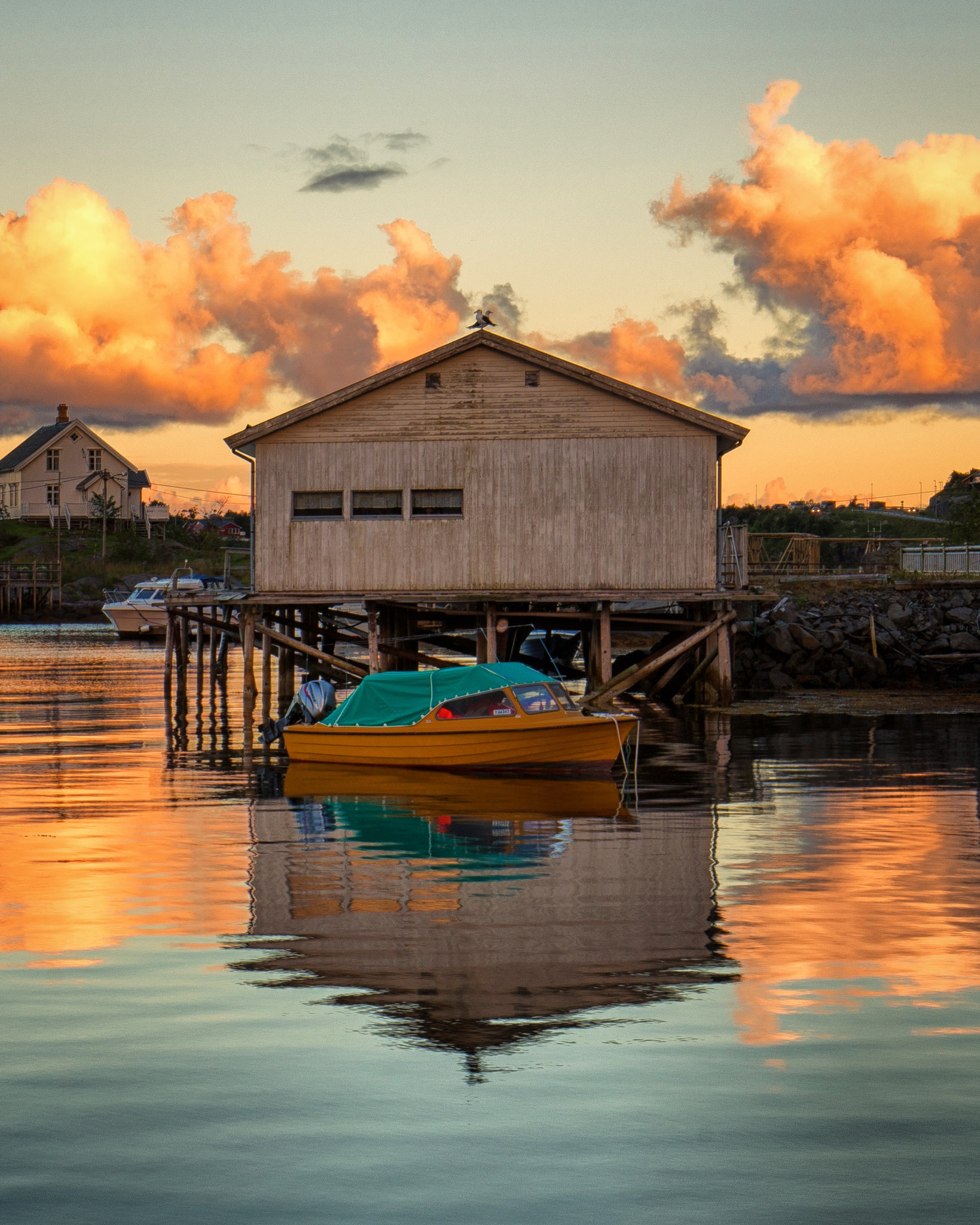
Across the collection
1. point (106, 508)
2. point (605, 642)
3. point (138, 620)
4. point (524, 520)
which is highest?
point (106, 508)

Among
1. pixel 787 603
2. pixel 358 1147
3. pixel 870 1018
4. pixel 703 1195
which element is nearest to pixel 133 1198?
pixel 358 1147

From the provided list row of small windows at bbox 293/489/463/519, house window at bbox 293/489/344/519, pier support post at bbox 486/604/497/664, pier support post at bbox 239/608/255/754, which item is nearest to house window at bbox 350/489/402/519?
row of small windows at bbox 293/489/463/519

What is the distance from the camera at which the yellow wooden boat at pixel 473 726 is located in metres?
25.0

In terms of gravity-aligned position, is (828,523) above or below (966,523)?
above

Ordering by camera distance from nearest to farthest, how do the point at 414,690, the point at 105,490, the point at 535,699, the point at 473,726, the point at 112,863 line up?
the point at 112,863 < the point at 473,726 < the point at 535,699 < the point at 414,690 < the point at 105,490

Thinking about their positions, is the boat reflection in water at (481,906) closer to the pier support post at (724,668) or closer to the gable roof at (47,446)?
the pier support post at (724,668)

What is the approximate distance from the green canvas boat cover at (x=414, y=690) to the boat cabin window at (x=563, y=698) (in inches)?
9.6

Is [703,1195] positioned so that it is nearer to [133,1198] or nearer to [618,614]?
[133,1198]

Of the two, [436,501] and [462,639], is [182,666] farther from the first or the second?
[436,501]

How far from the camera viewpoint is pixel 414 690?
26.0m

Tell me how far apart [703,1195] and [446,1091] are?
1.98 metres

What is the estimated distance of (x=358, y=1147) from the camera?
319 inches

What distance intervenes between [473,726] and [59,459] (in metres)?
116

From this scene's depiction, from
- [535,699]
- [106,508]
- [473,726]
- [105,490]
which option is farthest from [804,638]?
[105,490]
